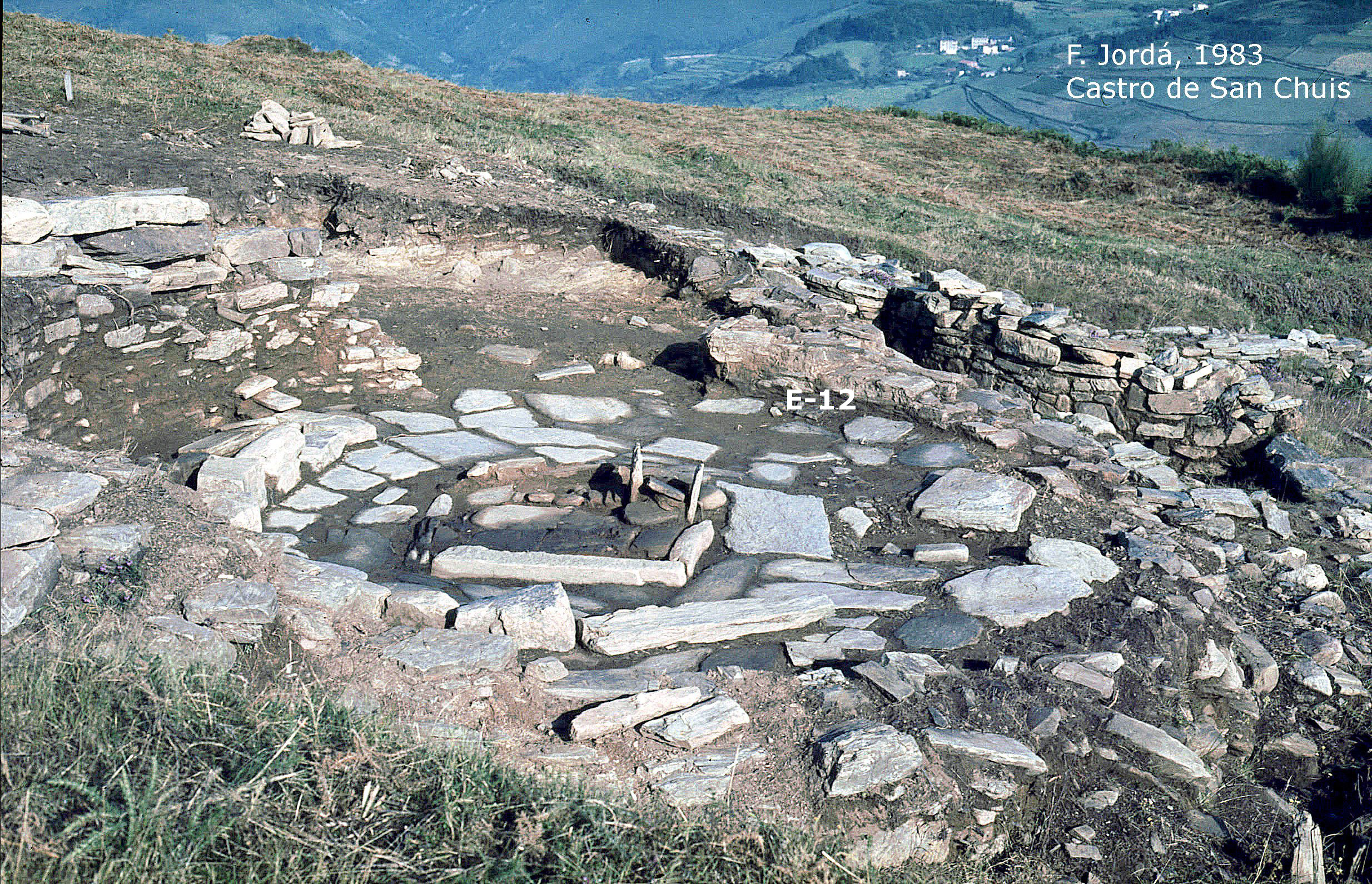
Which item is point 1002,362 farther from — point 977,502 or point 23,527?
point 23,527

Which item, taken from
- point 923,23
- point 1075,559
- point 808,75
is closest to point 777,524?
point 1075,559

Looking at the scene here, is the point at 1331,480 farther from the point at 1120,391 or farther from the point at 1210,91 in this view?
the point at 1210,91

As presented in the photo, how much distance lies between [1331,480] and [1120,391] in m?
1.50

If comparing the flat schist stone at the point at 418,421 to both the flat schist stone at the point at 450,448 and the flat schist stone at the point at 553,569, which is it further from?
the flat schist stone at the point at 553,569

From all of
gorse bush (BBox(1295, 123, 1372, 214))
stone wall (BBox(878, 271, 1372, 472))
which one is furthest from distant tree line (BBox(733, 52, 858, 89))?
stone wall (BBox(878, 271, 1372, 472))

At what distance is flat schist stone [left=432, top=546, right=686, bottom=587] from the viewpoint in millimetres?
3451

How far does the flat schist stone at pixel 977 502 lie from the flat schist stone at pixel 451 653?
2176 millimetres

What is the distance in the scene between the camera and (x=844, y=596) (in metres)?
3.47

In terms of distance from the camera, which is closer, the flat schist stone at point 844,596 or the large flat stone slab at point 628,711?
the large flat stone slab at point 628,711

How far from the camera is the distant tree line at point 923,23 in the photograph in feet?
358

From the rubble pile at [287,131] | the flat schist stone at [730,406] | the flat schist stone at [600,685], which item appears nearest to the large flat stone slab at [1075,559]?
the flat schist stone at [600,685]

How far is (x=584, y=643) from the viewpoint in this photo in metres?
3.05

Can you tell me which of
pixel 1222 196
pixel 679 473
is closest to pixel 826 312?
pixel 679 473

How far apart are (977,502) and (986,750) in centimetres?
173
